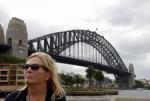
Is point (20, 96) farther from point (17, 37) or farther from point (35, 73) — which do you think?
point (17, 37)

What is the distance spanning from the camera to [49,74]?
358 centimetres

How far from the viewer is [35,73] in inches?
137

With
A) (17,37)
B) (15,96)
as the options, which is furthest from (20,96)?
(17,37)

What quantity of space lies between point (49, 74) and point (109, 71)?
442 ft

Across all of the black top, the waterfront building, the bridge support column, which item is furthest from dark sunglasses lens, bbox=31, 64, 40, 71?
the bridge support column

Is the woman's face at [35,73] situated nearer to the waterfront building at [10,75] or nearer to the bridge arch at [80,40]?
the waterfront building at [10,75]

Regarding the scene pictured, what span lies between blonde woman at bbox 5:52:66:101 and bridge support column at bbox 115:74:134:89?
474ft

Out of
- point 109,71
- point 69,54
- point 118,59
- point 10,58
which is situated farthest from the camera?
point 118,59

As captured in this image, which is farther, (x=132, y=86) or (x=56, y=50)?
(x=132, y=86)

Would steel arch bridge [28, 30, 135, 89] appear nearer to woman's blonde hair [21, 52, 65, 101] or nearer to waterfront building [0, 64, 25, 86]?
waterfront building [0, 64, 25, 86]

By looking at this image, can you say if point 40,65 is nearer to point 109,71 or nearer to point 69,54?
point 69,54

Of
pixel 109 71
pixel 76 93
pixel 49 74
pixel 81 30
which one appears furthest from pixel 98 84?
pixel 49 74

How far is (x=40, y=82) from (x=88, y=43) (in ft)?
460

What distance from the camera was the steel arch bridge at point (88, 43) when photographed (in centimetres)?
12231
